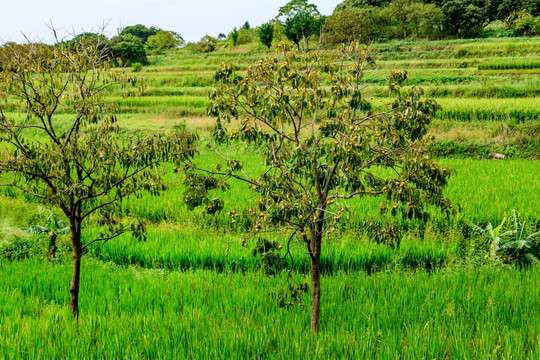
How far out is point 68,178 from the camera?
360 cm

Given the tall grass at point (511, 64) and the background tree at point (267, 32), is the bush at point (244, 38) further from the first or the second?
the tall grass at point (511, 64)

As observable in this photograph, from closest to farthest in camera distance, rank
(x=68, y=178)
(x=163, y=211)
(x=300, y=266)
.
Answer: (x=68, y=178) → (x=300, y=266) → (x=163, y=211)

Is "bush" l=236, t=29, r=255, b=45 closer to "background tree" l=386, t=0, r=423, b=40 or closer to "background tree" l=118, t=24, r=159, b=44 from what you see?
"background tree" l=386, t=0, r=423, b=40

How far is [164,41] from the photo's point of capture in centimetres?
5028

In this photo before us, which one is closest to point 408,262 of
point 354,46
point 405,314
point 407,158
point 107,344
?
point 405,314

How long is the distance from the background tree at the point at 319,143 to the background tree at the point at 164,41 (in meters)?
48.0

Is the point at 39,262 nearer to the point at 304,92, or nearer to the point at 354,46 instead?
the point at 304,92

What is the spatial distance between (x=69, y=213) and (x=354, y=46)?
9.30 ft

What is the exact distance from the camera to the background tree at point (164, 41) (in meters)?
50.4

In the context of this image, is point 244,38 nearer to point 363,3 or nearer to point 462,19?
point 363,3

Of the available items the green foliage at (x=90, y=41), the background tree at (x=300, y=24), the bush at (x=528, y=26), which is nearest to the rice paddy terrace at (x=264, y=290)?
the green foliage at (x=90, y=41)

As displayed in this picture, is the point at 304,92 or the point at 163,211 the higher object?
the point at 304,92

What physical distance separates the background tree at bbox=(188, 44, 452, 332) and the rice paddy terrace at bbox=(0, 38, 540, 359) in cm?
36

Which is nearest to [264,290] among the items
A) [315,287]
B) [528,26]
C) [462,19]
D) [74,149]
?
[315,287]
